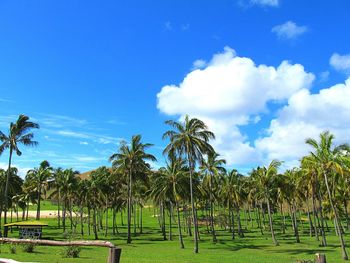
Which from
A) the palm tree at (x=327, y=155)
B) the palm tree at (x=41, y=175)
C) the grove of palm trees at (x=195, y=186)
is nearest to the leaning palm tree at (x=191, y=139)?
the grove of palm trees at (x=195, y=186)

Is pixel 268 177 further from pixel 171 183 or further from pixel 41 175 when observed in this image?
pixel 41 175

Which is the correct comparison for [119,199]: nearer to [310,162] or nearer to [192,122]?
[192,122]

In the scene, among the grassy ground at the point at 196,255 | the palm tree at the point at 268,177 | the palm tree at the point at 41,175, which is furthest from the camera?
the palm tree at the point at 41,175

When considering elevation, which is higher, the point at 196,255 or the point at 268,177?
the point at 268,177

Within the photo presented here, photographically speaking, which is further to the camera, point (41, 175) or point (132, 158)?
point (41, 175)

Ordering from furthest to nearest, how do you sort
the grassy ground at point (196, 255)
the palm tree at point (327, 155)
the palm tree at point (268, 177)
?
the palm tree at point (268, 177)
the palm tree at point (327, 155)
the grassy ground at point (196, 255)

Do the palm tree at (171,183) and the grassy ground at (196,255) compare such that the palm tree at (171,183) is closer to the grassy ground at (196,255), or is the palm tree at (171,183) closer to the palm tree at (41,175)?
the grassy ground at (196,255)

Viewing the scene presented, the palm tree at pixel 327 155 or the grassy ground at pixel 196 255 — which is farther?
the palm tree at pixel 327 155

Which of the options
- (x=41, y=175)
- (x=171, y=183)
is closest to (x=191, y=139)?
(x=171, y=183)

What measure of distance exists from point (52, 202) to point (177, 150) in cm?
14970

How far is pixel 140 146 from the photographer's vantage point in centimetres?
6331

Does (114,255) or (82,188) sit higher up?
(82,188)

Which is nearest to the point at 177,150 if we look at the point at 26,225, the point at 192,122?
the point at 192,122

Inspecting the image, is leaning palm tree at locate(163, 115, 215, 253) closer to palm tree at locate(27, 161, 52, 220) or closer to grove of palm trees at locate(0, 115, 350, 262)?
grove of palm trees at locate(0, 115, 350, 262)
